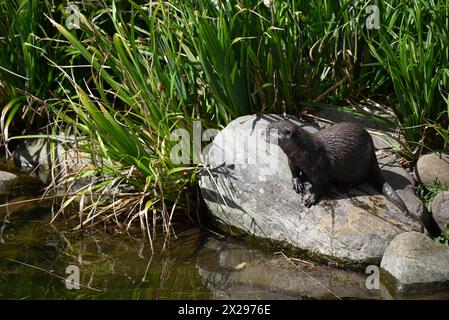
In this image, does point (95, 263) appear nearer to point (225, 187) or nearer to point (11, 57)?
point (225, 187)

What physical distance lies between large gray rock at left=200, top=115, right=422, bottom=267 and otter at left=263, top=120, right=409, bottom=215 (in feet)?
0.19

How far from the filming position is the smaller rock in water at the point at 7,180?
18.2ft

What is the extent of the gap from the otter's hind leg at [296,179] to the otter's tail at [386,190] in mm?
443

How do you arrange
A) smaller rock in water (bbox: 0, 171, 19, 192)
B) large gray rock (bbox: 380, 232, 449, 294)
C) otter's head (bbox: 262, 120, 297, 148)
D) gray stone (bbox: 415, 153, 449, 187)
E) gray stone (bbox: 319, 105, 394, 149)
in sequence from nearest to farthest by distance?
large gray rock (bbox: 380, 232, 449, 294), otter's head (bbox: 262, 120, 297, 148), gray stone (bbox: 415, 153, 449, 187), gray stone (bbox: 319, 105, 394, 149), smaller rock in water (bbox: 0, 171, 19, 192)

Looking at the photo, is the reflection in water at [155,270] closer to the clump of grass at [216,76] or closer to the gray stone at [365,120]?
the clump of grass at [216,76]

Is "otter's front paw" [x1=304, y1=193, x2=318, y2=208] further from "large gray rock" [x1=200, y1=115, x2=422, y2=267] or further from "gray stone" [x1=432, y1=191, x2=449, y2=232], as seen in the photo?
"gray stone" [x1=432, y1=191, x2=449, y2=232]

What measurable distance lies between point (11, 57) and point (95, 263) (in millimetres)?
2295

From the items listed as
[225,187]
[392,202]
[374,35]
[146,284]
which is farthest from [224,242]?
[374,35]

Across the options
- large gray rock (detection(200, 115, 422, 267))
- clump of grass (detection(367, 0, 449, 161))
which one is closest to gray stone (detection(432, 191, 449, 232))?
large gray rock (detection(200, 115, 422, 267))

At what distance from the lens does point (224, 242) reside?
464 centimetres

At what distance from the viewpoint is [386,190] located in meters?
4.45

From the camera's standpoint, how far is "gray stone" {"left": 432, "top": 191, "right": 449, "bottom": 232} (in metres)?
4.40

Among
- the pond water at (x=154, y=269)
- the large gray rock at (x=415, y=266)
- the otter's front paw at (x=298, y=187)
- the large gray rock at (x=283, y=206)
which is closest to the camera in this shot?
the large gray rock at (x=415, y=266)

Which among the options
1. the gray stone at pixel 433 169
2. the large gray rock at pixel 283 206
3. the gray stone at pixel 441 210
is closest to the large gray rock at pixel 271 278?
the large gray rock at pixel 283 206
